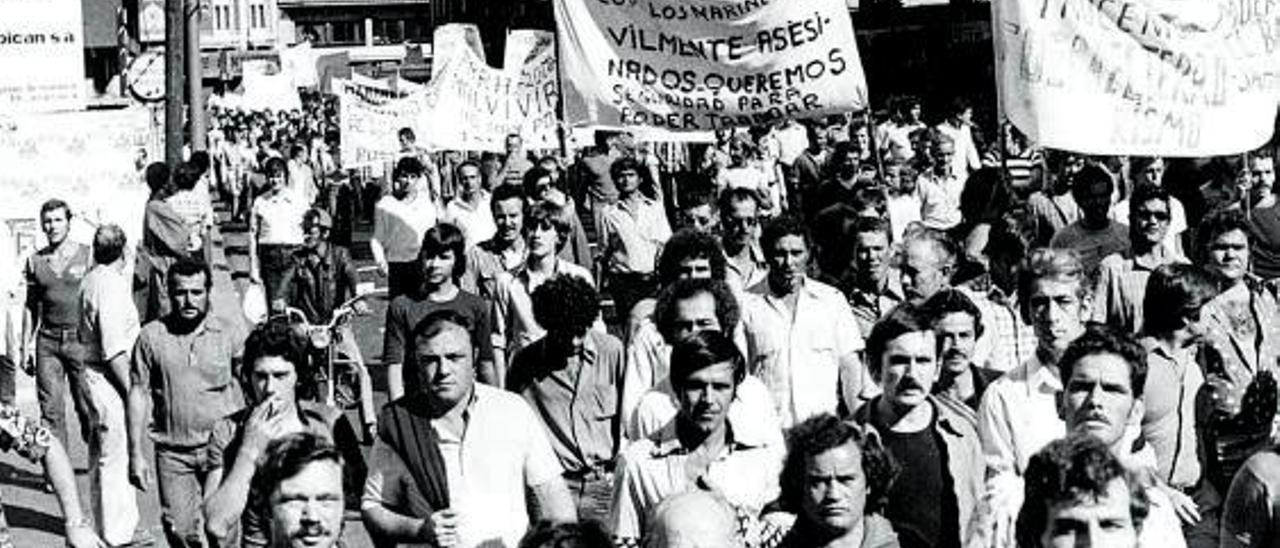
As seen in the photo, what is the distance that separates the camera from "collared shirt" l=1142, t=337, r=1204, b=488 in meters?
7.29

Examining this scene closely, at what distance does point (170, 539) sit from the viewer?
8.97 metres

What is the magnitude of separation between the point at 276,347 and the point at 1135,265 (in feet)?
11.3

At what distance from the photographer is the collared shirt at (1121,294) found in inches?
365

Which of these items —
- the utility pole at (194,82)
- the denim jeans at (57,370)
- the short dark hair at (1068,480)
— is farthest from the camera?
the utility pole at (194,82)

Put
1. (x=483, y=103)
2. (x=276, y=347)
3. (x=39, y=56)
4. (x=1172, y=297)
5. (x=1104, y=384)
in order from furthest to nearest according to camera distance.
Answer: (x=483, y=103) < (x=39, y=56) < (x=1172, y=297) < (x=276, y=347) < (x=1104, y=384)

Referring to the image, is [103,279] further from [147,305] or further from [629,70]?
[629,70]

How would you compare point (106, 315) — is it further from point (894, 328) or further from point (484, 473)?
point (894, 328)

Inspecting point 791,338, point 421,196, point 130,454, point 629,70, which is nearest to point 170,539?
point 130,454

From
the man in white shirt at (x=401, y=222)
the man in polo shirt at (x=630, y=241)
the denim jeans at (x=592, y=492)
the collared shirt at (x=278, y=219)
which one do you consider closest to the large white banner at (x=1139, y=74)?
the denim jeans at (x=592, y=492)

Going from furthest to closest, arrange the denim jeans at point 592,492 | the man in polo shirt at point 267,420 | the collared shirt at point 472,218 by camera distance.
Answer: the collared shirt at point 472,218 → the denim jeans at point 592,492 → the man in polo shirt at point 267,420

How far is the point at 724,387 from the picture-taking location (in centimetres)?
668

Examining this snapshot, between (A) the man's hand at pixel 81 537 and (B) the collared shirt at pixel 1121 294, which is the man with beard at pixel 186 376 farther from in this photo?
(B) the collared shirt at pixel 1121 294

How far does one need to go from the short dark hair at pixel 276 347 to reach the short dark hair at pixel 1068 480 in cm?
261

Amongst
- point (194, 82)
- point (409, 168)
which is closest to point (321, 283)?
point (409, 168)
